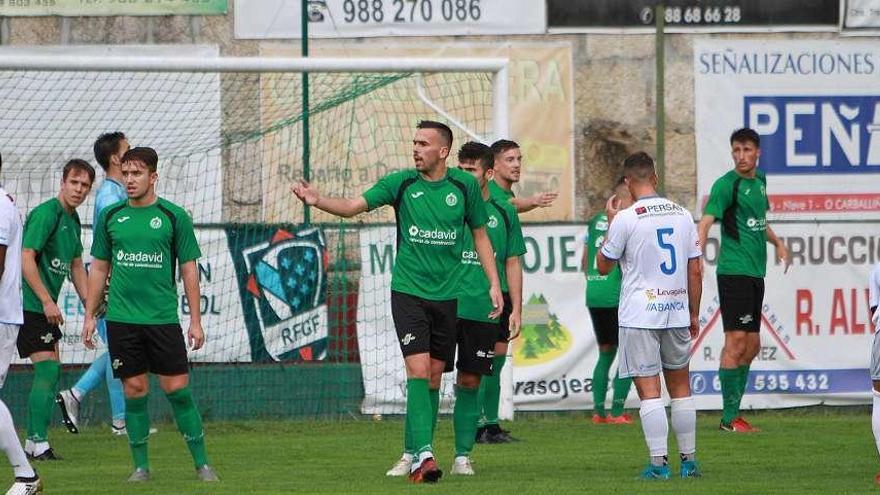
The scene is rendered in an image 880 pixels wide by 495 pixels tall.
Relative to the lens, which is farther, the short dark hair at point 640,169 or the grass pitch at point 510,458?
the short dark hair at point 640,169

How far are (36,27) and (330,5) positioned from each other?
327 cm

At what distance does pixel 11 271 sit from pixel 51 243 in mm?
2959

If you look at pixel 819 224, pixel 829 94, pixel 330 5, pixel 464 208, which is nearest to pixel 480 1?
pixel 330 5

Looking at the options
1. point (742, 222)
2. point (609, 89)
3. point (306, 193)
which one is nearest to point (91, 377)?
point (306, 193)

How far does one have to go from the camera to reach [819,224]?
15734mm

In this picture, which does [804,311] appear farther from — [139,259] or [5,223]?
[5,223]

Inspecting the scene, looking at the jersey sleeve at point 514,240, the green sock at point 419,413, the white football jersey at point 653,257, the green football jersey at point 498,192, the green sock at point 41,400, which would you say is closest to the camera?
the green sock at point 419,413

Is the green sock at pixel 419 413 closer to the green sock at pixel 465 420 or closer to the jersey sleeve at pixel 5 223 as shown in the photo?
the green sock at pixel 465 420

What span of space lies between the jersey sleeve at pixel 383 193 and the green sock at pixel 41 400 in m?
Result: 3.45

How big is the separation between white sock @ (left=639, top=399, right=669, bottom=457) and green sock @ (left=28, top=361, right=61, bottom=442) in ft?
14.7

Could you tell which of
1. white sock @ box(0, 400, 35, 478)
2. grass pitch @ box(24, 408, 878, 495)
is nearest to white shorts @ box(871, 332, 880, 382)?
grass pitch @ box(24, 408, 878, 495)

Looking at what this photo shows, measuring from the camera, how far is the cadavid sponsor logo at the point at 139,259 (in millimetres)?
10000

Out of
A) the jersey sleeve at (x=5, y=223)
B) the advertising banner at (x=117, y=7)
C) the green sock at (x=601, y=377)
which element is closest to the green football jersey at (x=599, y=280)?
the green sock at (x=601, y=377)

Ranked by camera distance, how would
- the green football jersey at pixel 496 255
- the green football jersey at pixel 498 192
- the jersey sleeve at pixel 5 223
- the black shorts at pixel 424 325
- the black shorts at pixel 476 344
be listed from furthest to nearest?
the green football jersey at pixel 498 192, the green football jersey at pixel 496 255, the black shorts at pixel 476 344, the black shorts at pixel 424 325, the jersey sleeve at pixel 5 223
